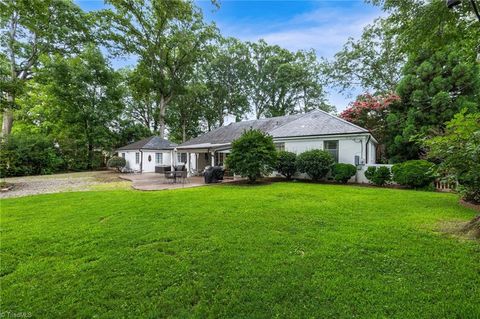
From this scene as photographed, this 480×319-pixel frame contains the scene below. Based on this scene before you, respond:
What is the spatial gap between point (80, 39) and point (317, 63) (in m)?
28.1

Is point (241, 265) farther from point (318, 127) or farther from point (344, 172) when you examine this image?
point (318, 127)

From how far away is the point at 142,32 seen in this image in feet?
84.4

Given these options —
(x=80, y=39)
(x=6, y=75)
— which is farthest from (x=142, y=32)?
(x=6, y=75)

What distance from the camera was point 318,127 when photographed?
14875 mm

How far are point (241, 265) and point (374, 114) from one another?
760 inches

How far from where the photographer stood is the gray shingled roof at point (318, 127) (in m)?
13.5

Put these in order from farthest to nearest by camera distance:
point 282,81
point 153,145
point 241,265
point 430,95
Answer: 1. point 282,81
2. point 153,145
3. point 430,95
4. point 241,265

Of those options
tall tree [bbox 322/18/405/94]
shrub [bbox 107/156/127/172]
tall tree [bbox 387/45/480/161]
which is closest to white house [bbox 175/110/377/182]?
tall tree [bbox 387/45/480/161]

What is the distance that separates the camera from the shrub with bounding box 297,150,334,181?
12750 mm

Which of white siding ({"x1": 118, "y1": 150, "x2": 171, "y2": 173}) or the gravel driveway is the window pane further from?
white siding ({"x1": 118, "y1": 150, "x2": 171, "y2": 173})

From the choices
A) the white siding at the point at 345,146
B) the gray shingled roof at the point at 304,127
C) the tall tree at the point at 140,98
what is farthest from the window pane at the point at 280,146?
the tall tree at the point at 140,98

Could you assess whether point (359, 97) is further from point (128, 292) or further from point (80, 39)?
point (80, 39)

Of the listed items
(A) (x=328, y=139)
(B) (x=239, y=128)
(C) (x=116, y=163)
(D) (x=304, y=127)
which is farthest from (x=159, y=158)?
(A) (x=328, y=139)

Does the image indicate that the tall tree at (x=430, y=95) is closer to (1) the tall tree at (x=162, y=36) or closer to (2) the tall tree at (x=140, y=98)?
(1) the tall tree at (x=162, y=36)
